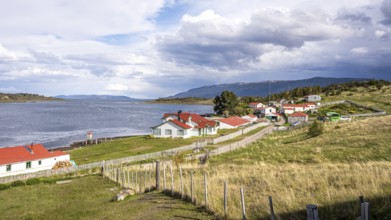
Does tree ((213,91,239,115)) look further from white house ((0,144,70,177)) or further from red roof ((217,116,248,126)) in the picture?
white house ((0,144,70,177))

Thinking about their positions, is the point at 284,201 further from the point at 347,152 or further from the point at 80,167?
the point at 80,167

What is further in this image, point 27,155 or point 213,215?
point 27,155

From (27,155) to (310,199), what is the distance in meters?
43.0

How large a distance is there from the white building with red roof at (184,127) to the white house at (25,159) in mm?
27316

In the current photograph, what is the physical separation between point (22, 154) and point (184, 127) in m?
34.1

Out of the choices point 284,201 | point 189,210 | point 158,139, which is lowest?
point 158,139

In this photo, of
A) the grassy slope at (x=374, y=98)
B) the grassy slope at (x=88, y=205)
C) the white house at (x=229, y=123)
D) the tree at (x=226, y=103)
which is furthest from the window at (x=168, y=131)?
the tree at (x=226, y=103)

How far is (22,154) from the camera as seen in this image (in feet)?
149

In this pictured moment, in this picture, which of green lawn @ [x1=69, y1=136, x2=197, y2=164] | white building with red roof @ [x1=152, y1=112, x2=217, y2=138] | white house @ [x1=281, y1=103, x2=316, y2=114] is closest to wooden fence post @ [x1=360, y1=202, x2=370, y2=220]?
green lawn @ [x1=69, y1=136, x2=197, y2=164]

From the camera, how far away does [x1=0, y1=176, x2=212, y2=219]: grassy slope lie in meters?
14.2

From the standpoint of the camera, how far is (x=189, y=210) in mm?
13820

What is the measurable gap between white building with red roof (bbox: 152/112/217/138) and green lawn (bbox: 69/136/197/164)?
8.97 feet

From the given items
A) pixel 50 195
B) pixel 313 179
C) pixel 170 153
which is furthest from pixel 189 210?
pixel 170 153

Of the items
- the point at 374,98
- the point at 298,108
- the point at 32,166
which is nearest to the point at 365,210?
the point at 32,166
